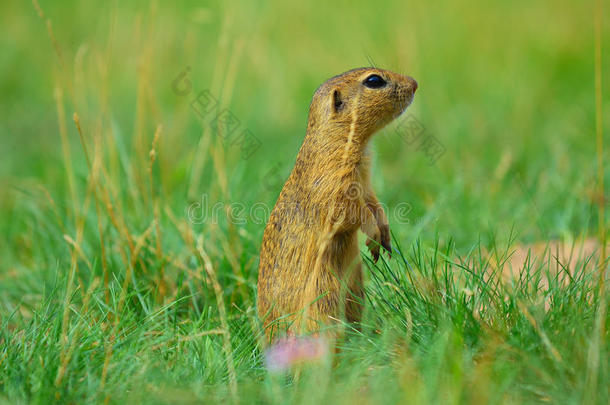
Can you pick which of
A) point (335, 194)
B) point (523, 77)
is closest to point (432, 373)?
point (335, 194)

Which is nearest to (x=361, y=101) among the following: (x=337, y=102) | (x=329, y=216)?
(x=337, y=102)

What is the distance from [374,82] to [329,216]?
72 cm

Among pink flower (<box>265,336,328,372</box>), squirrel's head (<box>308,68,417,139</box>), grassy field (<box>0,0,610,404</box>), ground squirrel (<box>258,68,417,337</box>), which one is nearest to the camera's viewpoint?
grassy field (<box>0,0,610,404</box>)

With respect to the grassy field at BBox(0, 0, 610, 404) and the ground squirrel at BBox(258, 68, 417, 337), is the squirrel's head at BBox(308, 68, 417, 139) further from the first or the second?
the grassy field at BBox(0, 0, 610, 404)

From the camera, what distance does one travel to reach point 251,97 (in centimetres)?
713

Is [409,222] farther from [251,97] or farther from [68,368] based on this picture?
[251,97]

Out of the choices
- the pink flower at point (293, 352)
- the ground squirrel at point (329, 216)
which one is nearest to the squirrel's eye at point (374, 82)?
the ground squirrel at point (329, 216)

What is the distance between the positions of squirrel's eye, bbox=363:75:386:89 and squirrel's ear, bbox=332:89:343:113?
0.14 metres

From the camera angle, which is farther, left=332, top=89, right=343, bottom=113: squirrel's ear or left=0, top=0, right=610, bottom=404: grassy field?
left=332, top=89, right=343, bottom=113: squirrel's ear

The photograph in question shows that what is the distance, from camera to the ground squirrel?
2674mm

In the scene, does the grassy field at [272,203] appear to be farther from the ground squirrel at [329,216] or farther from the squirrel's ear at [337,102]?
the squirrel's ear at [337,102]

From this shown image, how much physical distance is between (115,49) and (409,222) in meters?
5.76

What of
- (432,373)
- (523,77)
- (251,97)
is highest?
(523,77)

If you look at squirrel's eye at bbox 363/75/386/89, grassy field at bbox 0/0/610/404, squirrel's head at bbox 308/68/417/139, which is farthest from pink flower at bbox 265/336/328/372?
squirrel's eye at bbox 363/75/386/89
